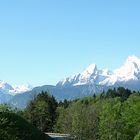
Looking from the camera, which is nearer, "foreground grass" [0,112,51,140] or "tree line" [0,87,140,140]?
"foreground grass" [0,112,51,140]

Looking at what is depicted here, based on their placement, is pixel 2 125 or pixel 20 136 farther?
pixel 20 136

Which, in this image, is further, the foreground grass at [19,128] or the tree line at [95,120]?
the tree line at [95,120]

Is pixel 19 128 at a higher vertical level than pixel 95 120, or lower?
lower

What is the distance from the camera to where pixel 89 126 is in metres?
137

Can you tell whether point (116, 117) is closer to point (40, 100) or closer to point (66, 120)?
point (66, 120)

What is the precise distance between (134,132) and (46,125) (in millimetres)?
53620

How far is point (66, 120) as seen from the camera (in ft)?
481

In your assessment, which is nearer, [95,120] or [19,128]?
[19,128]

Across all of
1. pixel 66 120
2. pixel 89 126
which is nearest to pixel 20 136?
pixel 89 126

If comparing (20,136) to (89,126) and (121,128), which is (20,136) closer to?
(121,128)

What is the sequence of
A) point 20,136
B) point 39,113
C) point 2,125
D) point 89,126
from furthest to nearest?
point 39,113 < point 89,126 < point 20,136 < point 2,125

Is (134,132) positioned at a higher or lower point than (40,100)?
lower

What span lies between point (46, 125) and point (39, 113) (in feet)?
25.6

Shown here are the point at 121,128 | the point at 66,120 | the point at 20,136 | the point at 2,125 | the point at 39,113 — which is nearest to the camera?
the point at 2,125
